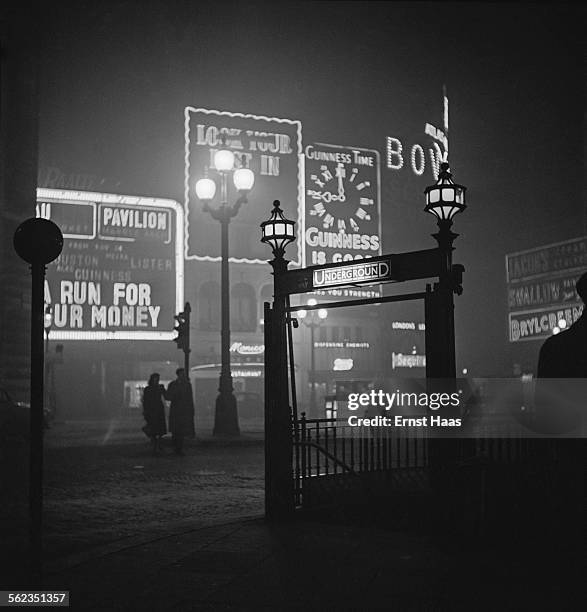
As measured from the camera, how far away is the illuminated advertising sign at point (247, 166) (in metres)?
51.2

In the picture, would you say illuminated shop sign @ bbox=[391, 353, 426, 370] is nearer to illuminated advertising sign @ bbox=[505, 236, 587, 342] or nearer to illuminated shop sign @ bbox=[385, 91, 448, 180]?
illuminated advertising sign @ bbox=[505, 236, 587, 342]

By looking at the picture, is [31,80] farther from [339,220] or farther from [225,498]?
[339,220]

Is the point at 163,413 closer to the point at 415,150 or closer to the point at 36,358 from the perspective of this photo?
the point at 36,358

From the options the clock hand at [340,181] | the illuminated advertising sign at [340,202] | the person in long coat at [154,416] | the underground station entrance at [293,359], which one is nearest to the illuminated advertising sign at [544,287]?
the illuminated advertising sign at [340,202]

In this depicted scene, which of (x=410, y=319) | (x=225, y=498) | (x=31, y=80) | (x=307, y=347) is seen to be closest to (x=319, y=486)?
(x=225, y=498)

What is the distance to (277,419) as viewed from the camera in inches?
410

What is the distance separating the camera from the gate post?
1022 centimetres

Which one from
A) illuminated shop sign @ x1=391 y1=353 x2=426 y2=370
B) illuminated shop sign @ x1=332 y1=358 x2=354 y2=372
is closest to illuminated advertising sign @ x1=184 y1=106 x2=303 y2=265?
illuminated shop sign @ x1=332 y1=358 x2=354 y2=372

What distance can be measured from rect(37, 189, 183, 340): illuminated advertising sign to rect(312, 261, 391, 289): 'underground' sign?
37.7 m

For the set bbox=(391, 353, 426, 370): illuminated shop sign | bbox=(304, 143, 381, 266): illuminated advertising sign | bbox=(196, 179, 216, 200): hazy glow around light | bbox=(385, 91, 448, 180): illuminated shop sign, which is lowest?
bbox=(391, 353, 426, 370): illuminated shop sign

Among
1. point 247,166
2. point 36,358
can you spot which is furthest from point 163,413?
point 247,166

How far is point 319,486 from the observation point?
1062cm

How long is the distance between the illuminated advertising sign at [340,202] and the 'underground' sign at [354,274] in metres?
43.7

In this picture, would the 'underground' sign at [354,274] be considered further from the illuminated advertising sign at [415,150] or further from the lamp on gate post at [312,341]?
the illuminated advertising sign at [415,150]
